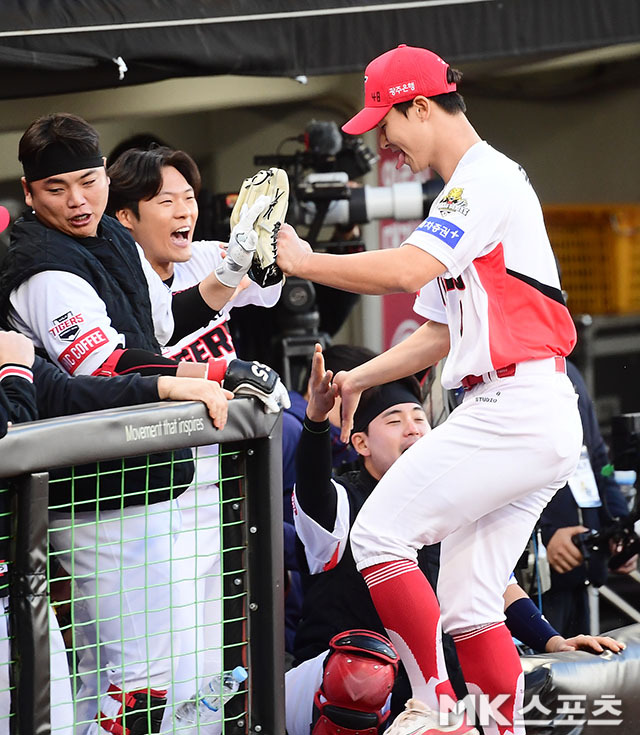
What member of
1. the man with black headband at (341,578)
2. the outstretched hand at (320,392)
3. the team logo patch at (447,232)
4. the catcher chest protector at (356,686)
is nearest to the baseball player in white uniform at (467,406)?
the team logo patch at (447,232)

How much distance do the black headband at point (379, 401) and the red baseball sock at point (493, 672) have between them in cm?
88

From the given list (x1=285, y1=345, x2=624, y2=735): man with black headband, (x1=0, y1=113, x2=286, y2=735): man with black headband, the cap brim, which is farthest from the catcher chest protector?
the cap brim

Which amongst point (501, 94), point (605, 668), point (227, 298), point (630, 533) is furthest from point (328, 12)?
point (501, 94)

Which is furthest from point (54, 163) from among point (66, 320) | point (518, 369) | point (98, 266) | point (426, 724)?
point (426, 724)

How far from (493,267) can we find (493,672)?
2.79ft

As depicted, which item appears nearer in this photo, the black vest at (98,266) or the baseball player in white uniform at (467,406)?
the baseball player in white uniform at (467,406)

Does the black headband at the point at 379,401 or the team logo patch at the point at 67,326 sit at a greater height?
the team logo patch at the point at 67,326

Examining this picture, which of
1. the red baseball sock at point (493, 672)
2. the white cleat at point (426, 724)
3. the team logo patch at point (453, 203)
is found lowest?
the white cleat at point (426, 724)

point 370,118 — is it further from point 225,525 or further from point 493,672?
point 493,672

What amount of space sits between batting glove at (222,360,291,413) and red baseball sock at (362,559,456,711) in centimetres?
42

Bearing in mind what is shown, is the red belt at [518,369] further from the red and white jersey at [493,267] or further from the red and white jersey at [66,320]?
the red and white jersey at [66,320]

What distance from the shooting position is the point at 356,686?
8.55 ft

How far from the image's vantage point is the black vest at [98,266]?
2.65m

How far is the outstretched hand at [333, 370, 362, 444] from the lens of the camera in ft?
9.35
